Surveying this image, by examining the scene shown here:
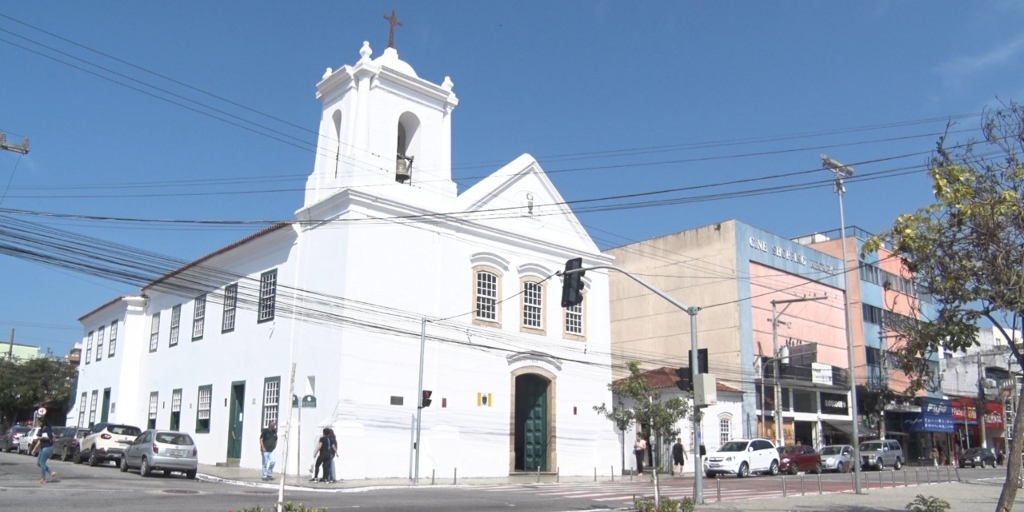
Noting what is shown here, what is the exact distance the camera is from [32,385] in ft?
207

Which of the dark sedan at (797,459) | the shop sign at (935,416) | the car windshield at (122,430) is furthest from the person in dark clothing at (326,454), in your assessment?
the shop sign at (935,416)

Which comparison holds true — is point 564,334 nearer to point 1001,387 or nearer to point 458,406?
point 458,406

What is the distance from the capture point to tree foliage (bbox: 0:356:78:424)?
205 ft

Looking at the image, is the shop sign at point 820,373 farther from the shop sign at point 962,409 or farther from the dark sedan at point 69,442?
the dark sedan at point 69,442

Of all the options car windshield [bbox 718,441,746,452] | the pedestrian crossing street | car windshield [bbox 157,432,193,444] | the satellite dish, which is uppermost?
the satellite dish

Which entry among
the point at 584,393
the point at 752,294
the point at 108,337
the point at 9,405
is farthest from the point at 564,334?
the point at 9,405

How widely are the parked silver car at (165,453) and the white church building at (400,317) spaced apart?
12.0 feet

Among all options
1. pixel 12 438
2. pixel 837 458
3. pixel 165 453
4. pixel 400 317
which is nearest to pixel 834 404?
pixel 837 458

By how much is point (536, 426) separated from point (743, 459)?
9.65 meters

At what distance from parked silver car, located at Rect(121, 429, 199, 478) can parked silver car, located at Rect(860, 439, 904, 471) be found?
3299 cm

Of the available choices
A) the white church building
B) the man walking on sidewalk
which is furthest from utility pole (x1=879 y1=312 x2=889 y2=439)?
the man walking on sidewalk

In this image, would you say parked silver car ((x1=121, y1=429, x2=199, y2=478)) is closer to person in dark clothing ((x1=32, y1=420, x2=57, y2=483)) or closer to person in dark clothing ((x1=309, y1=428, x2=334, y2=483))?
person in dark clothing ((x1=32, y1=420, x2=57, y2=483))

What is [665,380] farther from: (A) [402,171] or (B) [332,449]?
(B) [332,449]

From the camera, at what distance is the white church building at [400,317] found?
26.8 m
